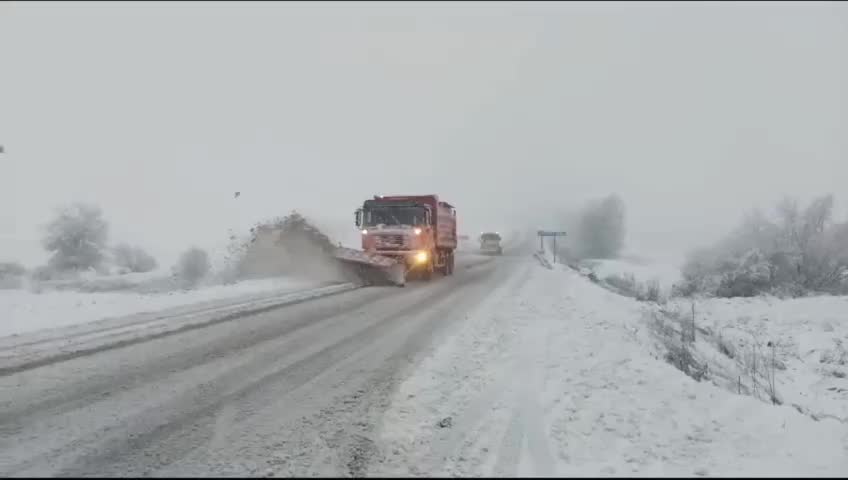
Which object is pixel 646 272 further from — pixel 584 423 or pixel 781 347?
pixel 584 423

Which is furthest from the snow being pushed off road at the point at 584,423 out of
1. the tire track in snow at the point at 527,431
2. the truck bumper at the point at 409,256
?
the truck bumper at the point at 409,256

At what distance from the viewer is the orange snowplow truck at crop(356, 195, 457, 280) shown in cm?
1861

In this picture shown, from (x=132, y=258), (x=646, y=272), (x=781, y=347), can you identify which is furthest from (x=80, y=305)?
(x=646, y=272)

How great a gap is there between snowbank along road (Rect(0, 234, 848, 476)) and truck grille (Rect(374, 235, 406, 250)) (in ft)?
32.6

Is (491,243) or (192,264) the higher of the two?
(491,243)

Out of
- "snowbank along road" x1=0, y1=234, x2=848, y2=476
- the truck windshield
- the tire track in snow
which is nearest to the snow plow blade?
the truck windshield

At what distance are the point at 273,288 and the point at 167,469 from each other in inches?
484

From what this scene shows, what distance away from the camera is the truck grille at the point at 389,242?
18594mm

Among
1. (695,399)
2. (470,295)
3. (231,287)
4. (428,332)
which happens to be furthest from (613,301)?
(231,287)

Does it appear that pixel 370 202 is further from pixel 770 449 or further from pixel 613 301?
pixel 770 449

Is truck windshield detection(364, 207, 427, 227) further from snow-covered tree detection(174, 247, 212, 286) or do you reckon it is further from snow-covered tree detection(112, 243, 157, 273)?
snow-covered tree detection(112, 243, 157, 273)

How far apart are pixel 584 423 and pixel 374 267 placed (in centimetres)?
1373

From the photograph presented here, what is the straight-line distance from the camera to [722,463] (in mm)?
3768

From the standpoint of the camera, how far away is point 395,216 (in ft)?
62.9
